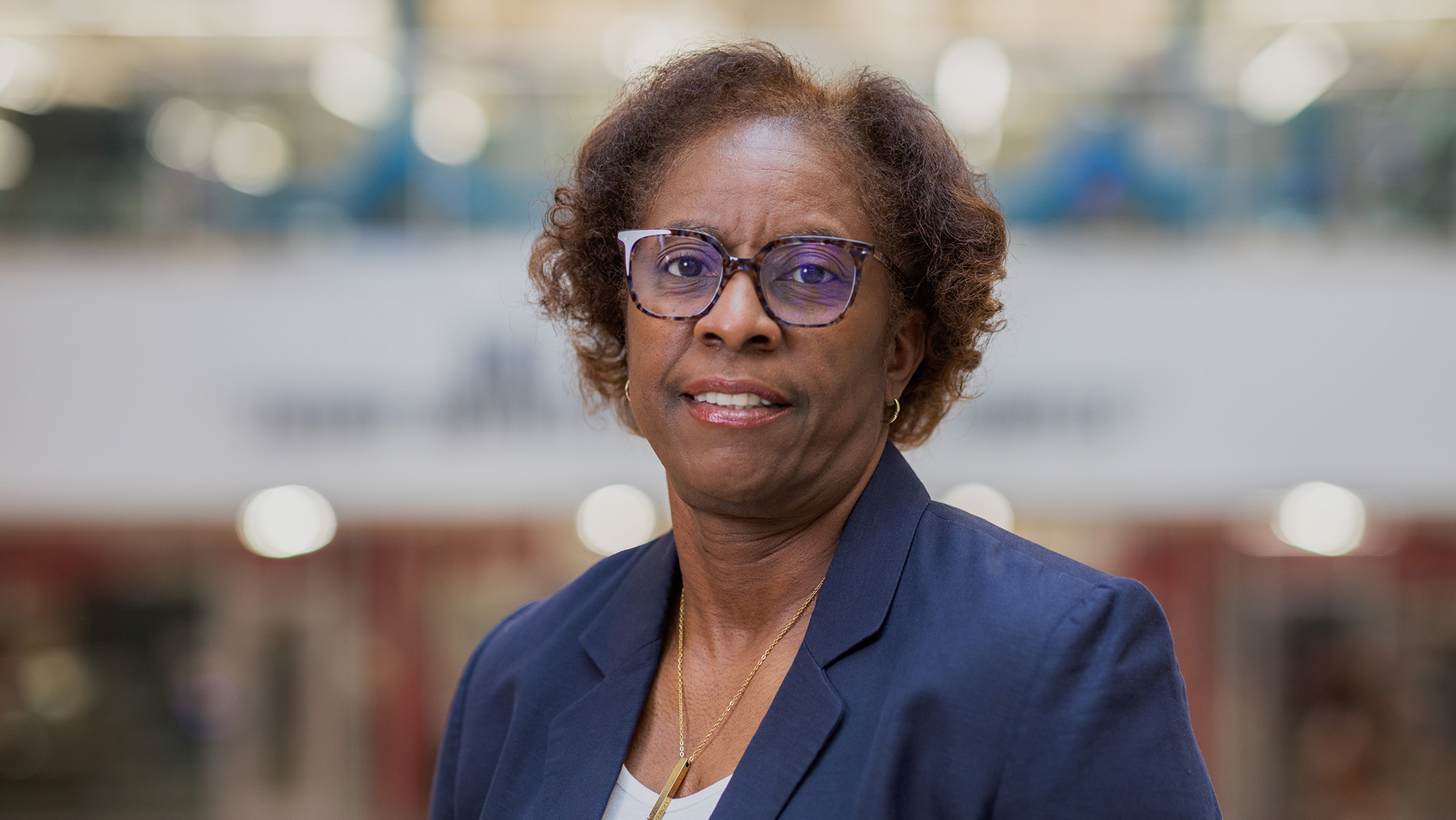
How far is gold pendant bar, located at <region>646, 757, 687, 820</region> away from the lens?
1490mm

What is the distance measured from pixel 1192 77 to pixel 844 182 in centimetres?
627

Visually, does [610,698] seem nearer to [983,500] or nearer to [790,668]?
[790,668]

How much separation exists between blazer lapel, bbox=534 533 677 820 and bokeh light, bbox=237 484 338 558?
6193 mm

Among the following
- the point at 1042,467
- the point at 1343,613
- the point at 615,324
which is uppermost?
the point at 615,324

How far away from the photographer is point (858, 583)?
4.83ft

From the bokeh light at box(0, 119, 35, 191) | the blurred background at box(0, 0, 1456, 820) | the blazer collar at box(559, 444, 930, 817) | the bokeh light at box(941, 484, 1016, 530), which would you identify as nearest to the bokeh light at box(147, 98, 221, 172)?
the blurred background at box(0, 0, 1456, 820)

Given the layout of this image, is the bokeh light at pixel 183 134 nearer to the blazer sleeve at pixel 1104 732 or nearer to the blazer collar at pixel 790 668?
the blazer collar at pixel 790 668

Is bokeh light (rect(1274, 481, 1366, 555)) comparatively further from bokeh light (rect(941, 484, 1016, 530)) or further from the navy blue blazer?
the navy blue blazer


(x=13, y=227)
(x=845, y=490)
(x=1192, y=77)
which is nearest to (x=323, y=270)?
(x=13, y=227)

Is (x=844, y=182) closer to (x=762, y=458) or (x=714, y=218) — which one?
(x=714, y=218)

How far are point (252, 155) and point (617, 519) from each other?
3132 millimetres

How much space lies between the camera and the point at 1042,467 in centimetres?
724

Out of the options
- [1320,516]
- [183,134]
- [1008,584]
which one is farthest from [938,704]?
[1320,516]

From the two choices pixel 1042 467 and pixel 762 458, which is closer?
pixel 762 458
